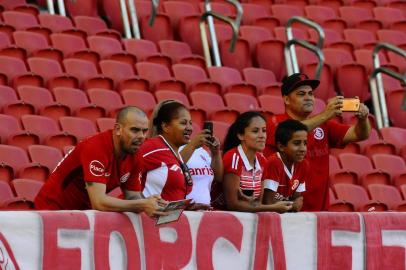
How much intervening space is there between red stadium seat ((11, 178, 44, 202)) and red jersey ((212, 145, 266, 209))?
186 cm

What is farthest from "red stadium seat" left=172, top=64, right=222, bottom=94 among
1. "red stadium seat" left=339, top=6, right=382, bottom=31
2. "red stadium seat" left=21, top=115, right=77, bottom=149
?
"red stadium seat" left=339, top=6, right=382, bottom=31

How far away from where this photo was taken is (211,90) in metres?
13.6

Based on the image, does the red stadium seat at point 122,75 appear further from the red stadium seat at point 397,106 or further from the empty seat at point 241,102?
the red stadium seat at point 397,106

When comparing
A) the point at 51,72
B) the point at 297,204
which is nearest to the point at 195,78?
the point at 51,72

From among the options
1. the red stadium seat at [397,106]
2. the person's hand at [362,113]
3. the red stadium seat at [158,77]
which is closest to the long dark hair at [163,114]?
the person's hand at [362,113]

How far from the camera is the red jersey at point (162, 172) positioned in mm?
8156

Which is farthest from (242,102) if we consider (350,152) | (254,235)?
(254,235)

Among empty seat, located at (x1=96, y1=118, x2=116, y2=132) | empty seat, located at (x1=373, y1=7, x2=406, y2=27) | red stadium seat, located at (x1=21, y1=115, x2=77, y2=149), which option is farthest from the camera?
empty seat, located at (x1=373, y1=7, x2=406, y2=27)

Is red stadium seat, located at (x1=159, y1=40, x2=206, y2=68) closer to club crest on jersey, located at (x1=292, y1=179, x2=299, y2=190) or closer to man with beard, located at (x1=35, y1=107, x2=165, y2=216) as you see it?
club crest on jersey, located at (x1=292, y1=179, x2=299, y2=190)

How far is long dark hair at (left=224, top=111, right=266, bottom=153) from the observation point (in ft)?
28.4

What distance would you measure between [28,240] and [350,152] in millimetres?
6913

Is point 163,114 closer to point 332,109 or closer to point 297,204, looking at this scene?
point 297,204

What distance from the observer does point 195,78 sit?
13773 millimetres

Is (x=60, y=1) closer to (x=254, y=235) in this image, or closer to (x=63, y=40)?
(x=63, y=40)
